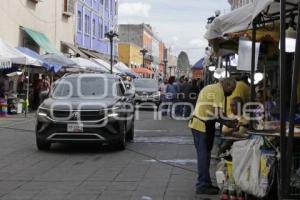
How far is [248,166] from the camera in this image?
682 cm

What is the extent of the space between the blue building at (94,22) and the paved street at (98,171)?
2724 cm

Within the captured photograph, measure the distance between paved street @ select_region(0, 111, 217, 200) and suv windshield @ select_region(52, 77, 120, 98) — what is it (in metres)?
1.23

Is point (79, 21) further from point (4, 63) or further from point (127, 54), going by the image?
point (127, 54)

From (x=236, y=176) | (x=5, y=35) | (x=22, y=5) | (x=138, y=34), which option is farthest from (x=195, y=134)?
(x=138, y=34)

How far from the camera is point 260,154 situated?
6.79m

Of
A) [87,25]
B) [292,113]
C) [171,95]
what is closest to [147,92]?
[171,95]

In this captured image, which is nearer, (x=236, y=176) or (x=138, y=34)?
(x=236, y=176)

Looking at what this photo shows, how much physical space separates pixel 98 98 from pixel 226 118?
4975mm

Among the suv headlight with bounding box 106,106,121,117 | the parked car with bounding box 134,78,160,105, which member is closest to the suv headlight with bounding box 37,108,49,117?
the suv headlight with bounding box 106,106,121,117

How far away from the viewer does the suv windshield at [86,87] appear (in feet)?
42.8

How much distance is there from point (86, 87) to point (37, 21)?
62.9ft

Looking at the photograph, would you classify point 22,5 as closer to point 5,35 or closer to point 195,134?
point 5,35

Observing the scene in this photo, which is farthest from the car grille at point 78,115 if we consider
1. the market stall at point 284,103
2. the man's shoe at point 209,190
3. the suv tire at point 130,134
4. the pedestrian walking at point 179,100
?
the pedestrian walking at point 179,100

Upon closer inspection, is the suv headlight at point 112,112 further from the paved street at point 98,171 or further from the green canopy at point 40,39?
the green canopy at point 40,39
